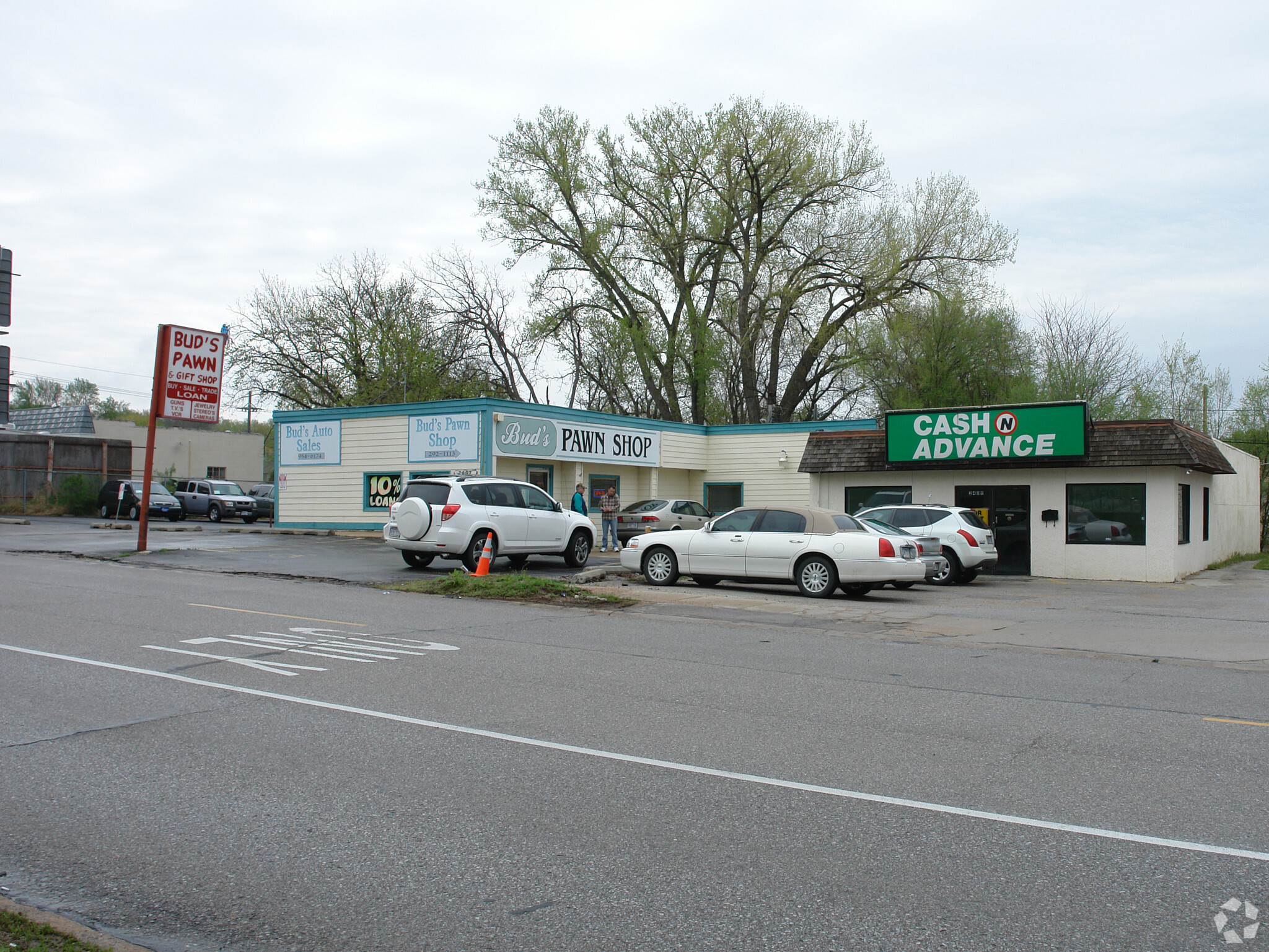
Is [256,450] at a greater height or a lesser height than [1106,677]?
greater

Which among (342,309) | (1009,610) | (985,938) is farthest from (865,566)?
(342,309)

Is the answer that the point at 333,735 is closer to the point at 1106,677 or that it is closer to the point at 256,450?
the point at 1106,677

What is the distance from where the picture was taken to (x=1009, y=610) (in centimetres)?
1563

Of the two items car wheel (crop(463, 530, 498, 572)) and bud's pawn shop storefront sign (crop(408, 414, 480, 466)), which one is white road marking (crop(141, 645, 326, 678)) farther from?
bud's pawn shop storefront sign (crop(408, 414, 480, 466))

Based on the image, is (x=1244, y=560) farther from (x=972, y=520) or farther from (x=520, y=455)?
(x=520, y=455)

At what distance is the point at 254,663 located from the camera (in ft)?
30.3

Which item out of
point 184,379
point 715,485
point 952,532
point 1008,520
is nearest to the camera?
point 952,532

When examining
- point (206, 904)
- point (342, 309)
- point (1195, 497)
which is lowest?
point (206, 904)

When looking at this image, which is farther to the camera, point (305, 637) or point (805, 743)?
point (305, 637)

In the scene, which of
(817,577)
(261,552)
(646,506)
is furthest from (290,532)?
(817,577)

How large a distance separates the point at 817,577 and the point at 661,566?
9.41 ft

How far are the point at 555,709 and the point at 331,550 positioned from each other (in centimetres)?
1774

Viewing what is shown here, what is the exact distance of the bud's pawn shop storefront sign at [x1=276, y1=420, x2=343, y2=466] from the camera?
30703 mm

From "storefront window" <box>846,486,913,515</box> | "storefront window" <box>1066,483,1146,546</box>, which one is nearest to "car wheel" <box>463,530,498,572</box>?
"storefront window" <box>846,486,913,515</box>
